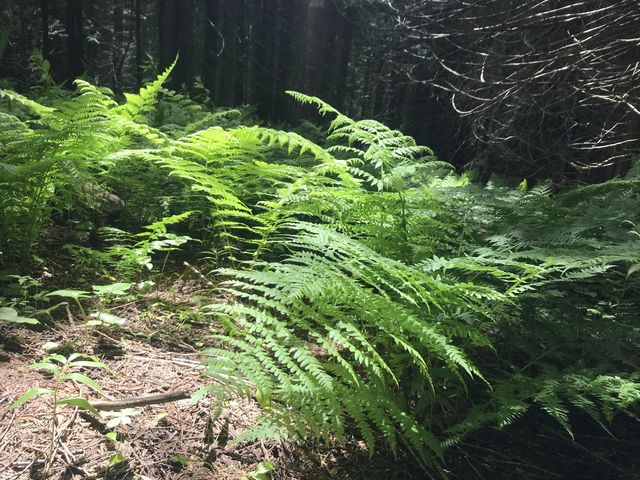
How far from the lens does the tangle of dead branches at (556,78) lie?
3.65 meters

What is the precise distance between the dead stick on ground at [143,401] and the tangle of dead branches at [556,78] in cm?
346

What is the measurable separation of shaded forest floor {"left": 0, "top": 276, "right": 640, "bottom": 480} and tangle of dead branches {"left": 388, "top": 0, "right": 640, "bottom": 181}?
260cm

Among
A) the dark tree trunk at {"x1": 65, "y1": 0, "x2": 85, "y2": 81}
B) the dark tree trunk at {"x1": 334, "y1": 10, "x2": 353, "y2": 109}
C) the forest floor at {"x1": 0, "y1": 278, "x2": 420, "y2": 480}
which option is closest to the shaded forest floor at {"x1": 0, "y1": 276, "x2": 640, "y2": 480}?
Result: the forest floor at {"x1": 0, "y1": 278, "x2": 420, "y2": 480}

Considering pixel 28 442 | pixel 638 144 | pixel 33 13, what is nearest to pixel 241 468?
pixel 28 442

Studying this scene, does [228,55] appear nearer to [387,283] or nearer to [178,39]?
[178,39]

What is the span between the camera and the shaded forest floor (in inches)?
52.0

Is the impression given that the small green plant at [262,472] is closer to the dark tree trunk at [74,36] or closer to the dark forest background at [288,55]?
the dark forest background at [288,55]

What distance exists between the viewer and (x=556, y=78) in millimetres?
4973

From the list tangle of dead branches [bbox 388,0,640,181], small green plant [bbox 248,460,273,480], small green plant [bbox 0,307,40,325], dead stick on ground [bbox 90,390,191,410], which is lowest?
small green plant [bbox 248,460,273,480]

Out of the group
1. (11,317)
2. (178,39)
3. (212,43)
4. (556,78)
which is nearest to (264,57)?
(212,43)

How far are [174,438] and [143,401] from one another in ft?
0.58

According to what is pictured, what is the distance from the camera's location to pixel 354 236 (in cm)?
217

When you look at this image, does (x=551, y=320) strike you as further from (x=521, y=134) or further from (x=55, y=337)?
(x=521, y=134)

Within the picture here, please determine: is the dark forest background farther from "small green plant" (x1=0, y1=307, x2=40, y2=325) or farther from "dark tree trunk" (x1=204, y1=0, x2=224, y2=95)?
"small green plant" (x1=0, y1=307, x2=40, y2=325)
